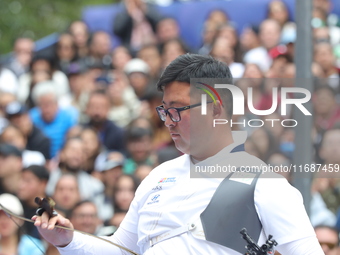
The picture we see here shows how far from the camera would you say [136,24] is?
988 cm

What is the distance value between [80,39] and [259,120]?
19.9ft

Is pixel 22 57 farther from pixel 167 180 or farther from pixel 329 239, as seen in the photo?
pixel 167 180

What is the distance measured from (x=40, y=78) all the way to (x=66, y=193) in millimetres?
3262

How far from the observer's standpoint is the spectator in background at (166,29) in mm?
9438

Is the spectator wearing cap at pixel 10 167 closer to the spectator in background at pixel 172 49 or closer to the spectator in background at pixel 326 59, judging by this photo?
the spectator in background at pixel 172 49

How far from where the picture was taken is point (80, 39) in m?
9.93

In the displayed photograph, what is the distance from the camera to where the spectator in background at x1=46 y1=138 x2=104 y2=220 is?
21.1 ft

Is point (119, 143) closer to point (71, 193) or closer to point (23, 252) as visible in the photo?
point (71, 193)

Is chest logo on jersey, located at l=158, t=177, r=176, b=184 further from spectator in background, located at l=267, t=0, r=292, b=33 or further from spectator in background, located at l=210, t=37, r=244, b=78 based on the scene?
spectator in background, located at l=267, t=0, r=292, b=33

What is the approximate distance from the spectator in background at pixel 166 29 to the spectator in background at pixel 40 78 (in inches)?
59.0

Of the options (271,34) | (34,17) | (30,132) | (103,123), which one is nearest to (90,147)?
(103,123)

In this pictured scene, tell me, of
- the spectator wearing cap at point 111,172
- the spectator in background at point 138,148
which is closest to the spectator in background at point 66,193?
the spectator wearing cap at point 111,172

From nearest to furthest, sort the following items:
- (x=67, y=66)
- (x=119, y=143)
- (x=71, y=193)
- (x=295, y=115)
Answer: (x=295, y=115) → (x=71, y=193) → (x=119, y=143) → (x=67, y=66)

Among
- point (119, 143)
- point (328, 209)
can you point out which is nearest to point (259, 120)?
point (328, 209)
